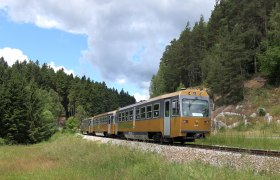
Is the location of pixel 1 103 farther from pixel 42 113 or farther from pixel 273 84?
pixel 273 84

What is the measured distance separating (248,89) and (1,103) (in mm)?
35426

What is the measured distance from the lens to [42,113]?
196 feet

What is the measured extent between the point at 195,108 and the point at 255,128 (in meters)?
7.68

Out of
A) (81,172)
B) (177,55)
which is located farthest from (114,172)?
(177,55)

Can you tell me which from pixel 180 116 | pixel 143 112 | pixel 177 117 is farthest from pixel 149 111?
pixel 180 116

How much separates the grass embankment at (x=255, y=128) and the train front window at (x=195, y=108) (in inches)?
87.4

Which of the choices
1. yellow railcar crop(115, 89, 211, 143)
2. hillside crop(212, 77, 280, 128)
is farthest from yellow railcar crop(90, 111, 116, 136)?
yellow railcar crop(115, 89, 211, 143)

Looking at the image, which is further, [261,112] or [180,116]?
[261,112]

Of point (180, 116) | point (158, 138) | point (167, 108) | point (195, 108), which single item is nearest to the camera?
point (180, 116)

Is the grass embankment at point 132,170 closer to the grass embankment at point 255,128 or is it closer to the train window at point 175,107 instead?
the train window at point 175,107

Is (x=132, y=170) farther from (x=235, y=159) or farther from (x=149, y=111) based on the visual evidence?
(x=149, y=111)

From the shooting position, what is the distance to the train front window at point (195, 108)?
23406 millimetres

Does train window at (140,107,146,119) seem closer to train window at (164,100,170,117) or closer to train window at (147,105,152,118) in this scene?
train window at (147,105,152,118)

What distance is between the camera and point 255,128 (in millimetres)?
29484
